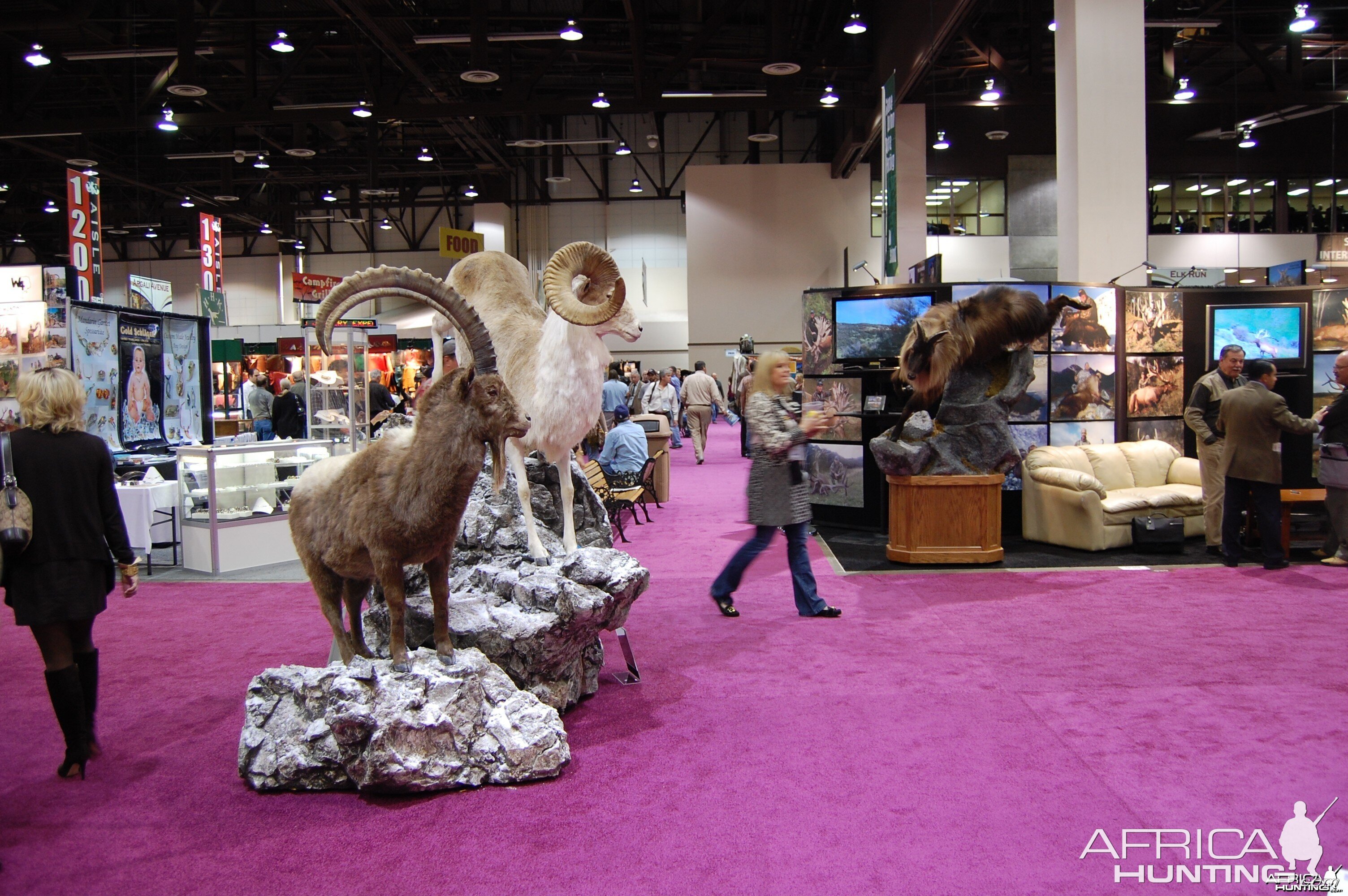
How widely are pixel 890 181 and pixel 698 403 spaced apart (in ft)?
22.6

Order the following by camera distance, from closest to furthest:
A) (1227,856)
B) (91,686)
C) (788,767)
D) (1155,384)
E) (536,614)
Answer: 1. (1227,856)
2. (788,767)
3. (91,686)
4. (536,614)
5. (1155,384)

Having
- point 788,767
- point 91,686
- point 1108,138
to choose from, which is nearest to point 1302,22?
point 1108,138

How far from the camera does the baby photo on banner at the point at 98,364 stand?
8047 mm

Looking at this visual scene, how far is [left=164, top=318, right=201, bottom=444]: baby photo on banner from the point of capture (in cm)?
950

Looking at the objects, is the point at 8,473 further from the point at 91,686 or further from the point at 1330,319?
the point at 1330,319

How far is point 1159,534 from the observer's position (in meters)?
7.34

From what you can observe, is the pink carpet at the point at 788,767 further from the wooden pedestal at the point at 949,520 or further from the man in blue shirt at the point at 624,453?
the man in blue shirt at the point at 624,453

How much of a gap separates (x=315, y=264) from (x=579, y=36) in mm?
19249

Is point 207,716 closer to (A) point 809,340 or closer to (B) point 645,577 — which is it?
(B) point 645,577

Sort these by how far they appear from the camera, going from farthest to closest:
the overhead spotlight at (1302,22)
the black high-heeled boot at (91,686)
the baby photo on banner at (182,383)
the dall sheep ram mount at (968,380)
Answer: the overhead spotlight at (1302,22) < the baby photo on banner at (182,383) < the dall sheep ram mount at (968,380) < the black high-heeled boot at (91,686)

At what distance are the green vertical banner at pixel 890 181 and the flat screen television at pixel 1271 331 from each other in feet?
12.0

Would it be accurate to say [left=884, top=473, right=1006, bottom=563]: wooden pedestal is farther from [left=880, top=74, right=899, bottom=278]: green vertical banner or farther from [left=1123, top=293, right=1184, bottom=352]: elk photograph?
[left=880, top=74, right=899, bottom=278]: green vertical banner

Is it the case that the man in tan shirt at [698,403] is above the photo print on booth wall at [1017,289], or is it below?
below

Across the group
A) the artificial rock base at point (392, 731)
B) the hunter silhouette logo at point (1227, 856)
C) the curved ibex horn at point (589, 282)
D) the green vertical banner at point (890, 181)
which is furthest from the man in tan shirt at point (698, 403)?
the hunter silhouette logo at point (1227, 856)
